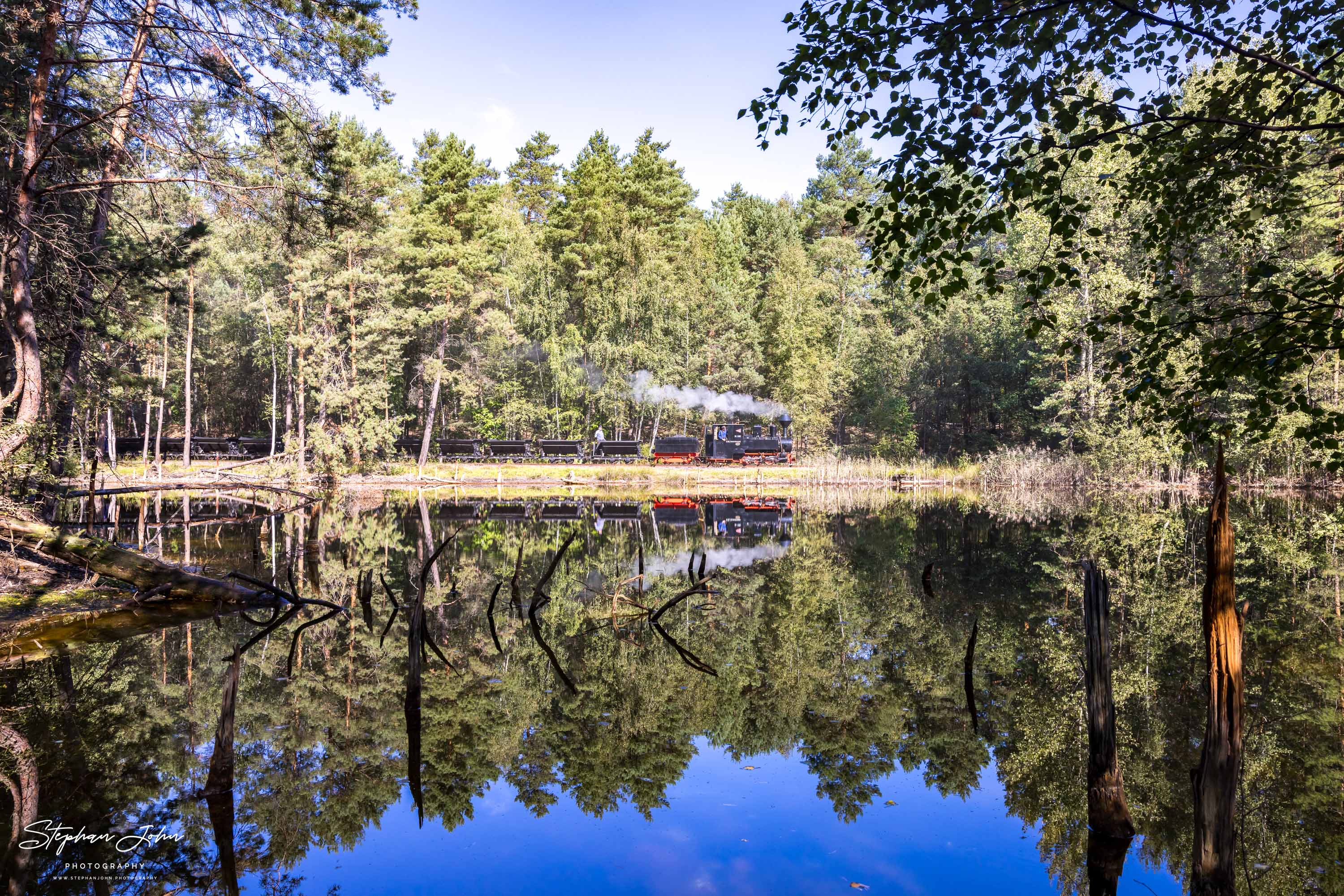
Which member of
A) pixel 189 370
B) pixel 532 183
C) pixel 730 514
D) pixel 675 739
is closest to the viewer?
pixel 675 739

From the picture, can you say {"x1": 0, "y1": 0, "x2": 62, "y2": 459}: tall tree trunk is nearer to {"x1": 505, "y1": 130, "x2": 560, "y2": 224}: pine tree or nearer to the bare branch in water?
the bare branch in water

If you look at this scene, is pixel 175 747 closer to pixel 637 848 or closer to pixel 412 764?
pixel 412 764

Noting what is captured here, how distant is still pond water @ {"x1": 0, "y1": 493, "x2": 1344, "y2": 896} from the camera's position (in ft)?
16.3

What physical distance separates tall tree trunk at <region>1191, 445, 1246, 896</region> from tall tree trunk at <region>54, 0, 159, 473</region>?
10519mm

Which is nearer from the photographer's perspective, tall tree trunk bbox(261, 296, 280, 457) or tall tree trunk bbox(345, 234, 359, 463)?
tall tree trunk bbox(345, 234, 359, 463)

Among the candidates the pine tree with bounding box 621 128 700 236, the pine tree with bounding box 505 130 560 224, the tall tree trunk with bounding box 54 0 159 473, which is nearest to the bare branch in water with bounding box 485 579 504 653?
the tall tree trunk with bounding box 54 0 159 473

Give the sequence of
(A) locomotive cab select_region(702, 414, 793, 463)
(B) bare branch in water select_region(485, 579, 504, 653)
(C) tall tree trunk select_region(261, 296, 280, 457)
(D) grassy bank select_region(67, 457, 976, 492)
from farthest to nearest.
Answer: (A) locomotive cab select_region(702, 414, 793, 463) < (C) tall tree trunk select_region(261, 296, 280, 457) < (D) grassy bank select_region(67, 457, 976, 492) < (B) bare branch in water select_region(485, 579, 504, 653)

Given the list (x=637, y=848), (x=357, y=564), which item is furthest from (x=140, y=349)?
(x=637, y=848)

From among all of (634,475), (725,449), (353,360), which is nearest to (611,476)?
(634,475)

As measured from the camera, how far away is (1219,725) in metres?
3.90

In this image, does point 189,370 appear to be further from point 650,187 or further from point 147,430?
point 650,187

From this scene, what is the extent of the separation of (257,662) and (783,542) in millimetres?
12184

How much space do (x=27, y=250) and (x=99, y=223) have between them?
2.40 m

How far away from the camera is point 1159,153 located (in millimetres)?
5070
